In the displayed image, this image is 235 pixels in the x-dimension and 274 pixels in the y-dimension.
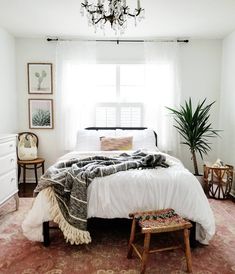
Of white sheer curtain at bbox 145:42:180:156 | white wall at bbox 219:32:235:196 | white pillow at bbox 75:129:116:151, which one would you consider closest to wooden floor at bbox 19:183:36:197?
white pillow at bbox 75:129:116:151

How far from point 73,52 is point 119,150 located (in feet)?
6.17

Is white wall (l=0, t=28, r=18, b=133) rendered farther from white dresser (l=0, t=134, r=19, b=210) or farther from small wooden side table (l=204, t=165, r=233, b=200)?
small wooden side table (l=204, t=165, r=233, b=200)

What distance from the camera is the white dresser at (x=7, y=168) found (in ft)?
9.59

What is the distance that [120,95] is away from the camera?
15.1 feet

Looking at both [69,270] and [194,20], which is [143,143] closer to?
[194,20]

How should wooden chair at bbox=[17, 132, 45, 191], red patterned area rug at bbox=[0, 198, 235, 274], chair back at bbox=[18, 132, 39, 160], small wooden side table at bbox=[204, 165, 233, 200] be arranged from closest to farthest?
1. red patterned area rug at bbox=[0, 198, 235, 274]
2. small wooden side table at bbox=[204, 165, 233, 200]
3. wooden chair at bbox=[17, 132, 45, 191]
4. chair back at bbox=[18, 132, 39, 160]

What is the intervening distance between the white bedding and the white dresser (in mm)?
774

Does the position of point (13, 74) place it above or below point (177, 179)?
above

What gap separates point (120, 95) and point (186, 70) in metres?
1.23

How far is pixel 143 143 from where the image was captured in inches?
160

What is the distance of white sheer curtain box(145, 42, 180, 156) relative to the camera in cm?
439

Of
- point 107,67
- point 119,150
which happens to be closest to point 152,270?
point 119,150

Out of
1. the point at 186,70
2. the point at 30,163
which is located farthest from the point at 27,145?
the point at 186,70

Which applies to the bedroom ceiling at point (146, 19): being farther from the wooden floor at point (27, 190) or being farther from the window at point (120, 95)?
the wooden floor at point (27, 190)
